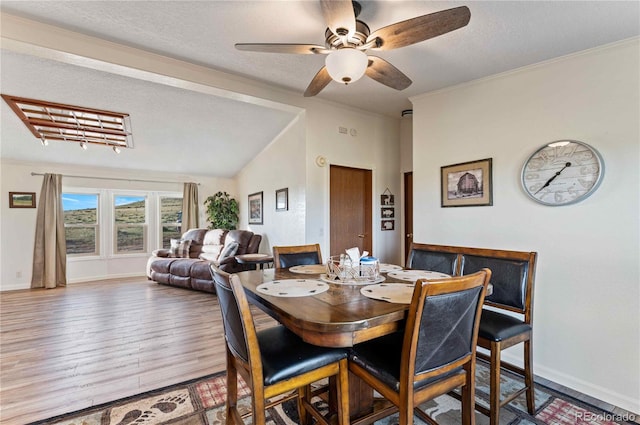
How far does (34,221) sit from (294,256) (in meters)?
5.55

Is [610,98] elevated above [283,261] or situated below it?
above

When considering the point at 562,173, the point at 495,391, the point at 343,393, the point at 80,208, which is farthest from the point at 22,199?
the point at 562,173

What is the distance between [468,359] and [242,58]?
273 cm

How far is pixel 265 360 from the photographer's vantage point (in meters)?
1.36

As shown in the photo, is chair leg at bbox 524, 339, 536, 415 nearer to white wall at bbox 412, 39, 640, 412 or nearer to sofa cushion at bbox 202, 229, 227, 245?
white wall at bbox 412, 39, 640, 412

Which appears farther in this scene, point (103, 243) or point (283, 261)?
point (103, 243)

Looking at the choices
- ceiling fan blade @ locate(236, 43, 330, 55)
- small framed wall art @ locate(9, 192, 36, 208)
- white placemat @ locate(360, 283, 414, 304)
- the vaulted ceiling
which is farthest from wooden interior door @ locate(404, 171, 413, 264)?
small framed wall art @ locate(9, 192, 36, 208)

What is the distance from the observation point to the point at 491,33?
A: 2129 mm

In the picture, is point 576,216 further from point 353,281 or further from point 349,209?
point 349,209

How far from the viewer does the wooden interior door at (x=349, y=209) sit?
409cm

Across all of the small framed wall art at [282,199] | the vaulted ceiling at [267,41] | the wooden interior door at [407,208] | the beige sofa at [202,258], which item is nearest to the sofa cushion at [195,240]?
the beige sofa at [202,258]

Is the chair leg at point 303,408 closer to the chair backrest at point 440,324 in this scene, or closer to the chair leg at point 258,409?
the chair leg at point 258,409

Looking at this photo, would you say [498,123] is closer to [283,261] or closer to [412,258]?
[412,258]

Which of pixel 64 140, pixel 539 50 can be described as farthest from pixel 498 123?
pixel 64 140
